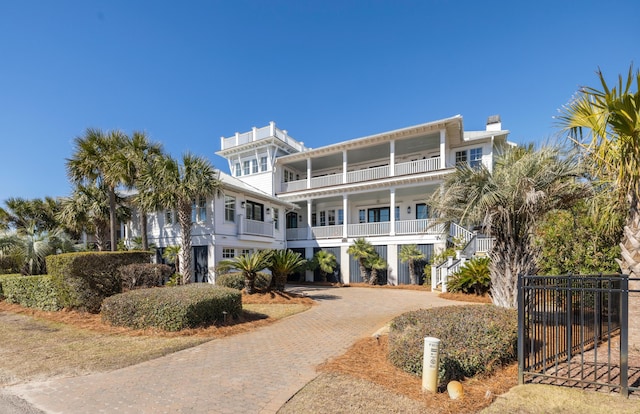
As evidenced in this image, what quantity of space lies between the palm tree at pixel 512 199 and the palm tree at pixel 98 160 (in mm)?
14983

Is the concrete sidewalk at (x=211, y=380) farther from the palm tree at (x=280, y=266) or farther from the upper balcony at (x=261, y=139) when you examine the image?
the upper balcony at (x=261, y=139)

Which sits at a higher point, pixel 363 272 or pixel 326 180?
pixel 326 180

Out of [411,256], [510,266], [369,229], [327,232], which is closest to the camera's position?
[510,266]

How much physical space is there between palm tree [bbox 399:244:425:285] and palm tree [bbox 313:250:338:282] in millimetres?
4638

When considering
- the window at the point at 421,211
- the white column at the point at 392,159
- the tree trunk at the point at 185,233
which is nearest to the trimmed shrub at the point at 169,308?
the tree trunk at the point at 185,233

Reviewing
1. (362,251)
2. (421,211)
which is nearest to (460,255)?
(362,251)

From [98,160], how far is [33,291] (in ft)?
21.3

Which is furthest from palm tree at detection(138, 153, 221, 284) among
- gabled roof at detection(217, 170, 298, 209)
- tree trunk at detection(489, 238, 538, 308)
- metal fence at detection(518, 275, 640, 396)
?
metal fence at detection(518, 275, 640, 396)

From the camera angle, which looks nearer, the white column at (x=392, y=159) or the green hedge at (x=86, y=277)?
the green hedge at (x=86, y=277)

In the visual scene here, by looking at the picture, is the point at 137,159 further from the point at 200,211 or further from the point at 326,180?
the point at 326,180

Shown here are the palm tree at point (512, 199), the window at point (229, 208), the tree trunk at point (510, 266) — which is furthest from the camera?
the window at point (229, 208)

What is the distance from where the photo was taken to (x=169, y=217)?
1912cm

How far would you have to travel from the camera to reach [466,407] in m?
3.92

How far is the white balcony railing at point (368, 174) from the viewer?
858 inches
